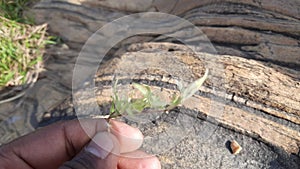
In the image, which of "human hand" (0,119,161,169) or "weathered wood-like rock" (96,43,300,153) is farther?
"weathered wood-like rock" (96,43,300,153)

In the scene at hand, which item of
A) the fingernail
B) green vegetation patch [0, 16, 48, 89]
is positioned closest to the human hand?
the fingernail

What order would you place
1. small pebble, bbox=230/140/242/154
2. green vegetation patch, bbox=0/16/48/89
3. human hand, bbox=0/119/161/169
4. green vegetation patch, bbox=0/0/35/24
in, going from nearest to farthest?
human hand, bbox=0/119/161/169
small pebble, bbox=230/140/242/154
green vegetation patch, bbox=0/16/48/89
green vegetation patch, bbox=0/0/35/24

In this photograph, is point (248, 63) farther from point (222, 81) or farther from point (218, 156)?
point (218, 156)

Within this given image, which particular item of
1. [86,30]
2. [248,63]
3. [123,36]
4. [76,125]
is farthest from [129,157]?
[86,30]

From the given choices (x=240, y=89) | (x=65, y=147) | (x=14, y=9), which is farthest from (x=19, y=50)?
(x=240, y=89)

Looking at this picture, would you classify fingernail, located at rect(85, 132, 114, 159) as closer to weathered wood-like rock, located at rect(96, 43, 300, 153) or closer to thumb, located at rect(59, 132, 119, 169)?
thumb, located at rect(59, 132, 119, 169)

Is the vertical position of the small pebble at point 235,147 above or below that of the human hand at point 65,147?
below

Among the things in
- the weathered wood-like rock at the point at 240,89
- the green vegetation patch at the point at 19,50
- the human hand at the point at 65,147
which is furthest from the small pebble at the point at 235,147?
the green vegetation patch at the point at 19,50

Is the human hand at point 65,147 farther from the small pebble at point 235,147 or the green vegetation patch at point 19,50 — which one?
the green vegetation patch at point 19,50
